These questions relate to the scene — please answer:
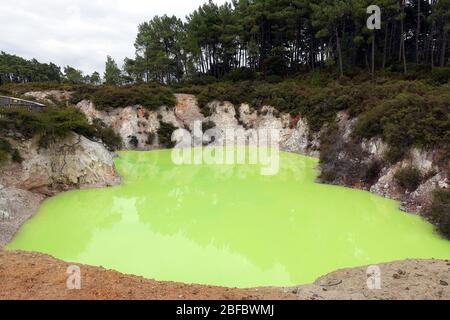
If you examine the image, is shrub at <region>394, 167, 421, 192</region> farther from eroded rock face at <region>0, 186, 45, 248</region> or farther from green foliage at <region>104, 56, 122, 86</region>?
green foliage at <region>104, 56, 122, 86</region>

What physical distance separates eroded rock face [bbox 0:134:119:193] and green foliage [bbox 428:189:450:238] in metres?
15.8

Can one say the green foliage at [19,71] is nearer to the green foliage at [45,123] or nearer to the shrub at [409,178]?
the green foliage at [45,123]

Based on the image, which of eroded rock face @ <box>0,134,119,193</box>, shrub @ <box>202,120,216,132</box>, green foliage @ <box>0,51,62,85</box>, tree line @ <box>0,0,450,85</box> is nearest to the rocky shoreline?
eroded rock face @ <box>0,134,119,193</box>

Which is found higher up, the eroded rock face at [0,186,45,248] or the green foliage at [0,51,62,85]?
the green foliage at [0,51,62,85]

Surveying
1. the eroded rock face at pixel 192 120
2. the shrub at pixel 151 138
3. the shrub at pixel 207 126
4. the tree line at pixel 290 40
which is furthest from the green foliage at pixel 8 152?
the tree line at pixel 290 40

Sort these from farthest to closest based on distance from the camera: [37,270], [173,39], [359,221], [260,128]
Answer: [173,39], [260,128], [359,221], [37,270]

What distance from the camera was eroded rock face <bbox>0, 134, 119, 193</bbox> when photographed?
58.6 feet

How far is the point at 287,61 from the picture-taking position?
160 ft

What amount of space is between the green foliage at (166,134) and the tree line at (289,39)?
50.8ft

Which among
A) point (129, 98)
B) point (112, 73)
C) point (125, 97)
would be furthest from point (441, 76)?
point (112, 73)

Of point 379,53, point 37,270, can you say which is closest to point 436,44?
point 379,53

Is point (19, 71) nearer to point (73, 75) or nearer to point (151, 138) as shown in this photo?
point (73, 75)
